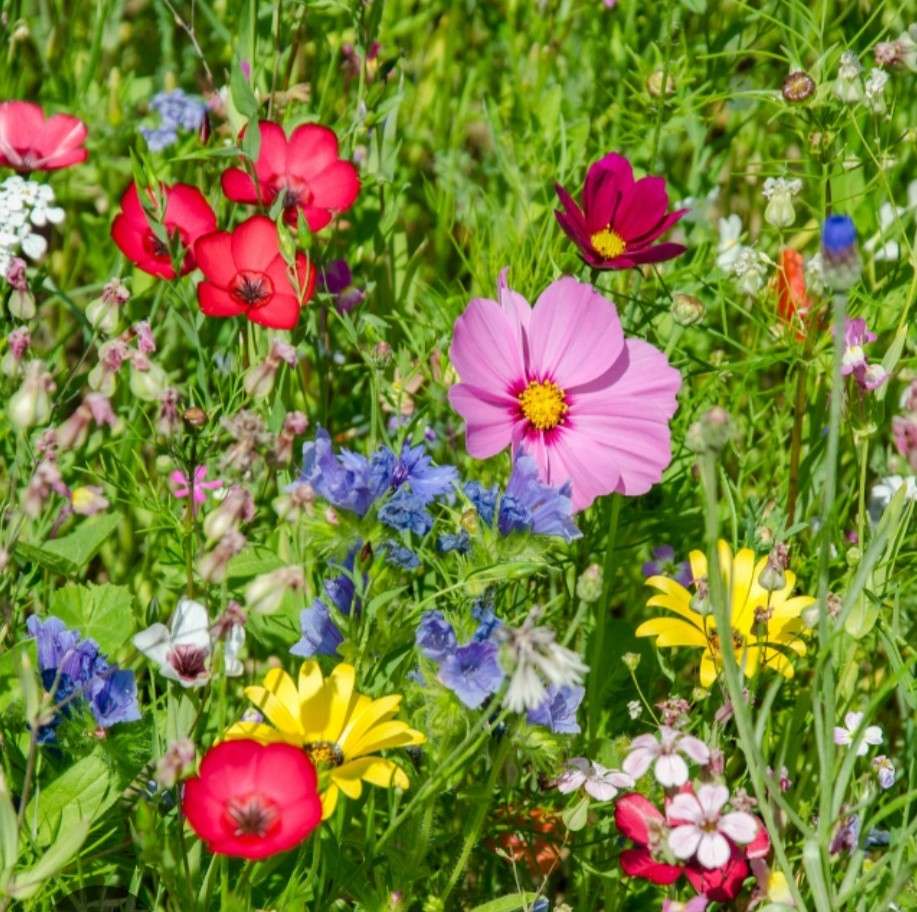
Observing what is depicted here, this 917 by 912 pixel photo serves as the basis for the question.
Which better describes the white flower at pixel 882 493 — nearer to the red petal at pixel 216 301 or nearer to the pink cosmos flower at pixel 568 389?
the pink cosmos flower at pixel 568 389

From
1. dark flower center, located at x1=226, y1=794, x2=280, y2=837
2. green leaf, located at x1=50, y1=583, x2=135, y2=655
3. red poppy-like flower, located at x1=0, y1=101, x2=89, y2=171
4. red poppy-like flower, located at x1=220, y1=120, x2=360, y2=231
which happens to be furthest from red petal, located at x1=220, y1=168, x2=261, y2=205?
dark flower center, located at x1=226, y1=794, x2=280, y2=837

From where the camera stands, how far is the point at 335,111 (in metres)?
1.81

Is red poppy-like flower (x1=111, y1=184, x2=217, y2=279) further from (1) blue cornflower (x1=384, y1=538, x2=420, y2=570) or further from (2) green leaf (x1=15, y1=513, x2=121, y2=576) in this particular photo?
(1) blue cornflower (x1=384, y1=538, x2=420, y2=570)

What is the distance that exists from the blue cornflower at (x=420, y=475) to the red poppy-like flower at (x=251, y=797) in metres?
0.20

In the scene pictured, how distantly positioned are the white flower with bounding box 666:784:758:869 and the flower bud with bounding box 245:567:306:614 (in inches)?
12.3

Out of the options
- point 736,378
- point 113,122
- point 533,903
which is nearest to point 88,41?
point 113,122

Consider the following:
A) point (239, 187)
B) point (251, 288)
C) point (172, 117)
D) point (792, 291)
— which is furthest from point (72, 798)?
point (172, 117)

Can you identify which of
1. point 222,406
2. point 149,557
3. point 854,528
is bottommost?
point 149,557

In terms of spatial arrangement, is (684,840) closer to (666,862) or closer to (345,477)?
(666,862)

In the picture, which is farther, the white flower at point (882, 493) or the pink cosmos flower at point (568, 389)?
the white flower at point (882, 493)

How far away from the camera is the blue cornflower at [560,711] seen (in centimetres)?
99

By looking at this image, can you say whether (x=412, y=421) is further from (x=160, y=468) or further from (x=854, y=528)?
(x=854, y=528)

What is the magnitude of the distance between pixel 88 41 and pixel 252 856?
1439 mm

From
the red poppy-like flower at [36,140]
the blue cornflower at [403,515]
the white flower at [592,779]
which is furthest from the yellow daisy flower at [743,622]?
the red poppy-like flower at [36,140]
